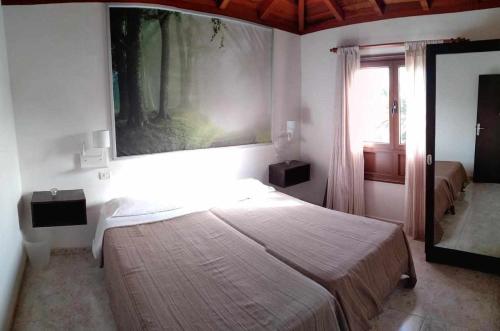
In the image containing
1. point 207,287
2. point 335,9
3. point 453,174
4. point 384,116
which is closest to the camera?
point 207,287

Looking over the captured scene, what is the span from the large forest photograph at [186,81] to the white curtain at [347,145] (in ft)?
2.84

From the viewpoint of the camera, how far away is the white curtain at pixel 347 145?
4.10 meters

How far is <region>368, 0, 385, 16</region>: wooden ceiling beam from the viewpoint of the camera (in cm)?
367

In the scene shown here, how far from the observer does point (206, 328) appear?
1598mm

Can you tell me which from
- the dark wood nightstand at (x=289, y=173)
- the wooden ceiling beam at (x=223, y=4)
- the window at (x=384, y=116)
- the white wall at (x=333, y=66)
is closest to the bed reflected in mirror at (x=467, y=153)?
the white wall at (x=333, y=66)

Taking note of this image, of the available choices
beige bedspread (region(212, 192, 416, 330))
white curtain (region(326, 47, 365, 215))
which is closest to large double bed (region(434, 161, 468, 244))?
beige bedspread (region(212, 192, 416, 330))

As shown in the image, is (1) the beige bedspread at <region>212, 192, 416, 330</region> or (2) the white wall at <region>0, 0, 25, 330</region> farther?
(2) the white wall at <region>0, 0, 25, 330</region>

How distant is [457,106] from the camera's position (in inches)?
119

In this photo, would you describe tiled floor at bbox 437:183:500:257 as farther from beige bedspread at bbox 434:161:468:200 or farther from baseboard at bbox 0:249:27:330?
baseboard at bbox 0:249:27:330

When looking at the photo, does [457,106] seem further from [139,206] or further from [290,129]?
[139,206]

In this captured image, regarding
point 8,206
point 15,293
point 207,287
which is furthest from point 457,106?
point 15,293

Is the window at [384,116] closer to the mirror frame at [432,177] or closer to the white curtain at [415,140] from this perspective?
the white curtain at [415,140]

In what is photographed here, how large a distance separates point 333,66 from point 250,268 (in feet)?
10.1

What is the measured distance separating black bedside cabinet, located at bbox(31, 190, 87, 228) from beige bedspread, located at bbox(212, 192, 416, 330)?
117 cm
